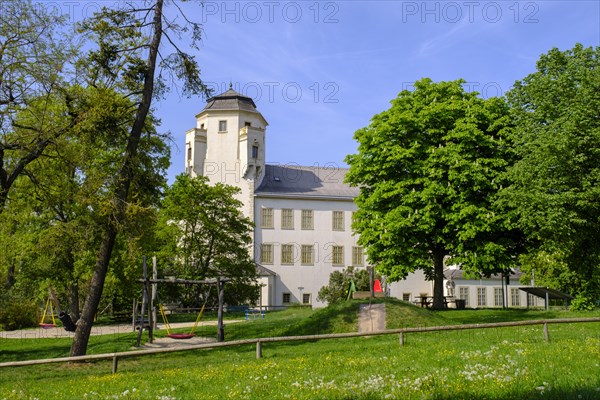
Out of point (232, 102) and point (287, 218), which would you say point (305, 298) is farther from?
point (232, 102)

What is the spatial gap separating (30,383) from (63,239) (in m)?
6.32

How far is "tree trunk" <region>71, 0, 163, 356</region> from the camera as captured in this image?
763 inches

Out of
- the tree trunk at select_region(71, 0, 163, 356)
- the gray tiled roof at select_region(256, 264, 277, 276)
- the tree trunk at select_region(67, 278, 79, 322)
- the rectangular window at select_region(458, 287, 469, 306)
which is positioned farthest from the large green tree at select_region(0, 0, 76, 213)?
the rectangular window at select_region(458, 287, 469, 306)

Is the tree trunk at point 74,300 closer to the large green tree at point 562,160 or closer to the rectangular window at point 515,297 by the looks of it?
the large green tree at point 562,160

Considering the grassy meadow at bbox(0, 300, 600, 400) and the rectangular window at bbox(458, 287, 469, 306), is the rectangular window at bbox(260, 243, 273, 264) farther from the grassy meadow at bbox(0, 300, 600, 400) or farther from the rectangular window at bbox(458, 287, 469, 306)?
the grassy meadow at bbox(0, 300, 600, 400)

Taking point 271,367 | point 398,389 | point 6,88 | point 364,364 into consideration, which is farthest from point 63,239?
point 398,389

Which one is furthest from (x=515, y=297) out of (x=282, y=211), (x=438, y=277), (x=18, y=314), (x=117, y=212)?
(x=117, y=212)

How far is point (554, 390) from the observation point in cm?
938

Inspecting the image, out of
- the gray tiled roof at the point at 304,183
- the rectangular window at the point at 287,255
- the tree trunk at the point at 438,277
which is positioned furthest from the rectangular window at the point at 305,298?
the tree trunk at the point at 438,277

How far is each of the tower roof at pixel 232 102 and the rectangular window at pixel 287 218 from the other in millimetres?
10840

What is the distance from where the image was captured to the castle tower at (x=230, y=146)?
60625 millimetres

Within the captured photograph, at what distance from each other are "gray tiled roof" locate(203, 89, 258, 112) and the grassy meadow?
142 ft

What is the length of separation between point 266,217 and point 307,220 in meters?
4.07

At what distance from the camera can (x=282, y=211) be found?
199 ft
